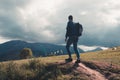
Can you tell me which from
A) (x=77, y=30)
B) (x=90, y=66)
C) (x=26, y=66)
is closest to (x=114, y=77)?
(x=90, y=66)

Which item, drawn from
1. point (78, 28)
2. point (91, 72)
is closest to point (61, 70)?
point (91, 72)

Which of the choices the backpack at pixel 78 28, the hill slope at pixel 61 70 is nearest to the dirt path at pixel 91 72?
the hill slope at pixel 61 70

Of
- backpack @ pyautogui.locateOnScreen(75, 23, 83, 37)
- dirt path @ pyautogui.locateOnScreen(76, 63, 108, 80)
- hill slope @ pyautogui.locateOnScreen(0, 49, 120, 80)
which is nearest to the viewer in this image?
hill slope @ pyautogui.locateOnScreen(0, 49, 120, 80)

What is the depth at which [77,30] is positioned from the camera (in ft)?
85.9

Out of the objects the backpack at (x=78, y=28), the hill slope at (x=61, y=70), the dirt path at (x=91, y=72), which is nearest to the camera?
the hill slope at (x=61, y=70)

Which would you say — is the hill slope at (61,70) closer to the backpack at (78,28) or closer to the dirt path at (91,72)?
the dirt path at (91,72)

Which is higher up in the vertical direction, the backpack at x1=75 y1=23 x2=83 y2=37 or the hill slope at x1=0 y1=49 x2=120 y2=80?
the backpack at x1=75 y1=23 x2=83 y2=37

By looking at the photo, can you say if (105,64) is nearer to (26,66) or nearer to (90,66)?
(90,66)

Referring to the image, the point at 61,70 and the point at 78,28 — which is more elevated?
the point at 78,28

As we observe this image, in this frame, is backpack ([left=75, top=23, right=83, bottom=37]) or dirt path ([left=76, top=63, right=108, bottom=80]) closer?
dirt path ([left=76, top=63, right=108, bottom=80])

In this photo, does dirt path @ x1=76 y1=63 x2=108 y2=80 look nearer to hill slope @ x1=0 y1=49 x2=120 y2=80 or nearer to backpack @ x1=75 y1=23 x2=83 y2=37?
hill slope @ x1=0 y1=49 x2=120 y2=80

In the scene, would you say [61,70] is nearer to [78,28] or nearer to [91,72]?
[91,72]

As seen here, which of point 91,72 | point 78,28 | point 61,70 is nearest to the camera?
point 61,70

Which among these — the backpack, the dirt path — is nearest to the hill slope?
the dirt path
